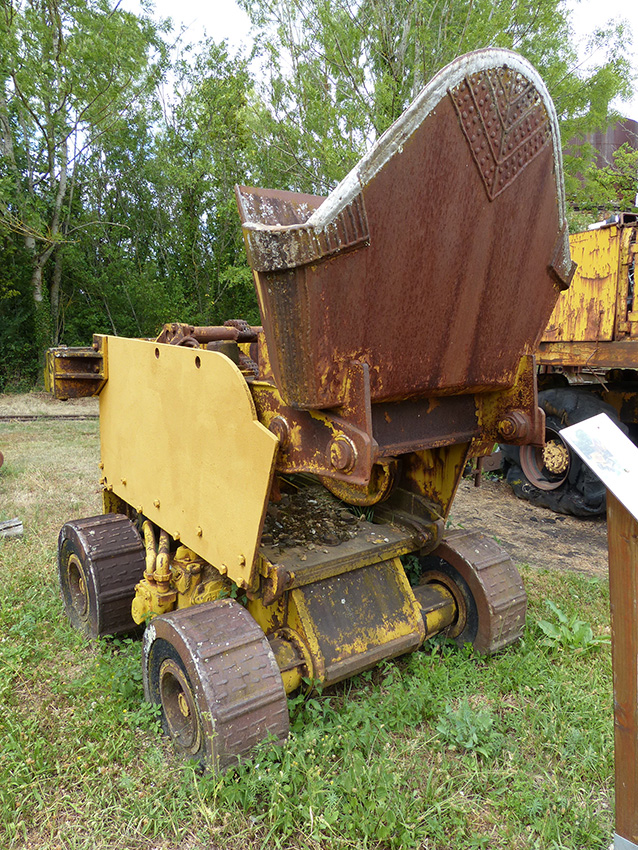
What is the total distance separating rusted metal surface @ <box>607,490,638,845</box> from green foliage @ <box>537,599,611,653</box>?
1715mm

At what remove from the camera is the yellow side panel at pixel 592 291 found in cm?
610

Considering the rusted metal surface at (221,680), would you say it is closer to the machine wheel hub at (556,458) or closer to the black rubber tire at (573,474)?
the black rubber tire at (573,474)

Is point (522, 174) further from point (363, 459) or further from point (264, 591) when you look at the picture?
point (264, 591)

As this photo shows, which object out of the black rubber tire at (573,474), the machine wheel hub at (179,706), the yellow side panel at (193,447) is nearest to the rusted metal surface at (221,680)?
the machine wheel hub at (179,706)

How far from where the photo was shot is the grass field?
2.13m

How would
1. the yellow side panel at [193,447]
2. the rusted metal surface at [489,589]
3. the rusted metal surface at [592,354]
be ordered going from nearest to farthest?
the yellow side panel at [193,447] < the rusted metal surface at [489,589] < the rusted metal surface at [592,354]

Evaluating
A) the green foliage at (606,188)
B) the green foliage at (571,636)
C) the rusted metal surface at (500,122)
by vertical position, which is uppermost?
the green foliage at (606,188)

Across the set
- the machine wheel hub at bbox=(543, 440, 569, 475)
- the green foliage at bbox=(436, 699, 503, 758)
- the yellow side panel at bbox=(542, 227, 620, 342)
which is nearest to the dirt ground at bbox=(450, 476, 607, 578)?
the machine wheel hub at bbox=(543, 440, 569, 475)

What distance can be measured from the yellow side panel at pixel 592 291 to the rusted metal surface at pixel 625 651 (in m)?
5.27

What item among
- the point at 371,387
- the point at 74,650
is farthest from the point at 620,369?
the point at 74,650

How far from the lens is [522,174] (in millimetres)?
2037

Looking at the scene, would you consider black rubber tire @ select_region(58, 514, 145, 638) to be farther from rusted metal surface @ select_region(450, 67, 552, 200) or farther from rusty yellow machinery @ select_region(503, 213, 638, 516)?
rusty yellow machinery @ select_region(503, 213, 638, 516)

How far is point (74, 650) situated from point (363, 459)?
2.40m

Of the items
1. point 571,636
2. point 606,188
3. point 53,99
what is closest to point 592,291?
point 571,636
